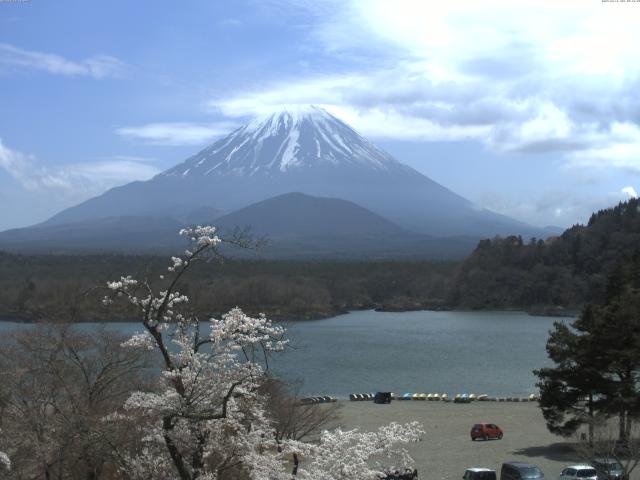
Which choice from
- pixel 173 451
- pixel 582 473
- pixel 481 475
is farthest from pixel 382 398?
pixel 173 451

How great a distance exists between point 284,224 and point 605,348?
154m

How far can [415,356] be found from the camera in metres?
32.1

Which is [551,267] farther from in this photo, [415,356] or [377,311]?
[415,356]

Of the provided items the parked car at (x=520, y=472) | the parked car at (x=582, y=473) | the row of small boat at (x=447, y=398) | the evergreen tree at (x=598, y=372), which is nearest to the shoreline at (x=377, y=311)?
the row of small boat at (x=447, y=398)

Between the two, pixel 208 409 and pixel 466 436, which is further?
pixel 466 436

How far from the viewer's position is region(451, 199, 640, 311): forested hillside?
59.4 meters

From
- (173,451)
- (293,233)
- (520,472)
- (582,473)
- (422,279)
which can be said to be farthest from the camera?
(293,233)

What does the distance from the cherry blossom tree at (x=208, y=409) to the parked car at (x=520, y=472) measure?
214 inches

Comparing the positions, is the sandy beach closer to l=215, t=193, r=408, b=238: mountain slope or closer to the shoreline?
the shoreline

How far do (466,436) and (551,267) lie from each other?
49131 mm

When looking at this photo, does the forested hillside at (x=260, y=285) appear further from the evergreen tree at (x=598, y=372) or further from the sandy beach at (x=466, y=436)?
the evergreen tree at (x=598, y=372)

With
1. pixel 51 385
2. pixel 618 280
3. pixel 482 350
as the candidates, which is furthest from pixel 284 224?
pixel 51 385

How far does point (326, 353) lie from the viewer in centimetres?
3191

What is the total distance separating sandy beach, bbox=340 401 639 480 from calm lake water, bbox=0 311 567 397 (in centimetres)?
270
